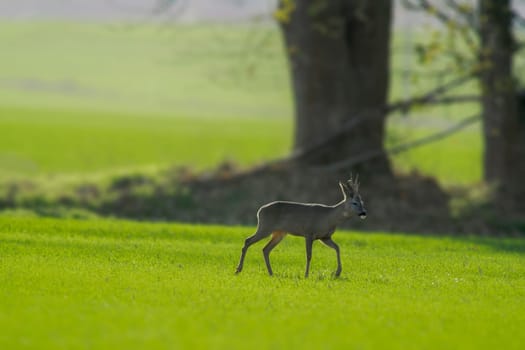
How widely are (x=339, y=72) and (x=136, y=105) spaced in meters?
83.7

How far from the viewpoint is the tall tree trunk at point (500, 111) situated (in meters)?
27.6

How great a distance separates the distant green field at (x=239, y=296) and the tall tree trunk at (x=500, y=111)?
467 inches

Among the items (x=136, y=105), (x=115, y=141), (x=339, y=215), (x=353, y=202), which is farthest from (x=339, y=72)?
(x=136, y=105)

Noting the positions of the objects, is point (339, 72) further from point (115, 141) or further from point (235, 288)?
point (115, 141)

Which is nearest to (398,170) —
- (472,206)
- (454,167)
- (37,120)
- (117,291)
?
(472,206)

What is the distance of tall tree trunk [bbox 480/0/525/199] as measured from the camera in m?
27.6

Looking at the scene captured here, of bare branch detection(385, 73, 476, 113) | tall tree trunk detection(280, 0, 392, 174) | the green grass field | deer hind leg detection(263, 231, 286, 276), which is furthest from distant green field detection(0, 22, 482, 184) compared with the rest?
deer hind leg detection(263, 231, 286, 276)

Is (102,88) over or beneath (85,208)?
over

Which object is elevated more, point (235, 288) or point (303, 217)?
point (303, 217)

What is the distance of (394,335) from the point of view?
357 inches

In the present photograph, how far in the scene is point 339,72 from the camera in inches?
1096

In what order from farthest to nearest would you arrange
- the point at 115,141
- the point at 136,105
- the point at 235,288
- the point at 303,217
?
the point at 136,105 < the point at 115,141 < the point at 303,217 < the point at 235,288

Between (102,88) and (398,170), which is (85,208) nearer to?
(398,170)

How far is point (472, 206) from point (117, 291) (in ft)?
58.3
